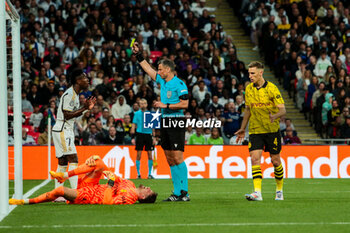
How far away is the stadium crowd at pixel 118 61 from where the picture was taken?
21.5 metres

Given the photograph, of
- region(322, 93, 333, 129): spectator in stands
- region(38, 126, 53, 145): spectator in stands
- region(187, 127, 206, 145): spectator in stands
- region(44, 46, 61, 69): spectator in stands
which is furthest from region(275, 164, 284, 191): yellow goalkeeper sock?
region(44, 46, 61, 69): spectator in stands

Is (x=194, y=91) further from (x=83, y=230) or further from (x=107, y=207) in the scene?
(x=83, y=230)

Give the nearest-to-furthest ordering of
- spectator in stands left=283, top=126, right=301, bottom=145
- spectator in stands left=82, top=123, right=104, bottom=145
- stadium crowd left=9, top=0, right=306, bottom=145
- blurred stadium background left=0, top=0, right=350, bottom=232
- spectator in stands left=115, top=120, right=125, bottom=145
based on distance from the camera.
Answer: blurred stadium background left=0, top=0, right=350, bottom=232, spectator in stands left=82, top=123, right=104, bottom=145, spectator in stands left=115, top=120, right=125, bottom=145, spectator in stands left=283, top=126, right=301, bottom=145, stadium crowd left=9, top=0, right=306, bottom=145

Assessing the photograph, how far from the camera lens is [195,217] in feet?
28.9

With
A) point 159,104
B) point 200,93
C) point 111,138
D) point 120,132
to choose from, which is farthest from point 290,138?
point 159,104

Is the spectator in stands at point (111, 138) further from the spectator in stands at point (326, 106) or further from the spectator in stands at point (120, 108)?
the spectator in stands at point (326, 106)

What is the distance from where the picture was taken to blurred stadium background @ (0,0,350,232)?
20031 millimetres

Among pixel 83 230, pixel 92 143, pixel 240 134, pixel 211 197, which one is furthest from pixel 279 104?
pixel 92 143

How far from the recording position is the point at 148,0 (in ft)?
88.3

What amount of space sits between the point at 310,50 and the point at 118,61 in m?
7.44

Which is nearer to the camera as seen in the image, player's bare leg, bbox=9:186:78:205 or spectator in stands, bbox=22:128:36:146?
player's bare leg, bbox=9:186:78:205

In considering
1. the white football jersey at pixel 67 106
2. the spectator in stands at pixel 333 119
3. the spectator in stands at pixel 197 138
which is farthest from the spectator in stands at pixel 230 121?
the white football jersey at pixel 67 106

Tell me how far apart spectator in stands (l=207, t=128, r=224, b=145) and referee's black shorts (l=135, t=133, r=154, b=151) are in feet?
7.81

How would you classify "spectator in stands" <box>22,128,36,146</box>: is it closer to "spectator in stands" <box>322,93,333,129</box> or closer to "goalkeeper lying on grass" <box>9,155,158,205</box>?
"spectator in stands" <box>322,93,333,129</box>
